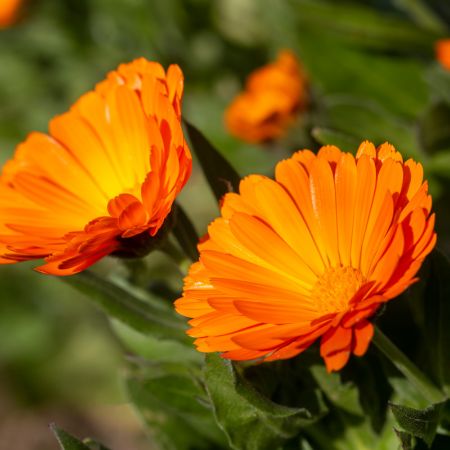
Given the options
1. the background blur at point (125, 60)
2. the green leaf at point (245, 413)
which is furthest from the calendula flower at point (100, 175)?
the background blur at point (125, 60)

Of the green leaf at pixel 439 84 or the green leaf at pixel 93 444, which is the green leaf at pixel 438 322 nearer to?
the green leaf at pixel 93 444

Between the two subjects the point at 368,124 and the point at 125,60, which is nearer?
the point at 368,124

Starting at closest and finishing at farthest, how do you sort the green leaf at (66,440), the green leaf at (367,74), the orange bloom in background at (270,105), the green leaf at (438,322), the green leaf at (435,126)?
the green leaf at (66,440)
the green leaf at (438,322)
the green leaf at (435,126)
the orange bloom in background at (270,105)
the green leaf at (367,74)

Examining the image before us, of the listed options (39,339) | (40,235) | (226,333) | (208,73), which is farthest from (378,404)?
(39,339)

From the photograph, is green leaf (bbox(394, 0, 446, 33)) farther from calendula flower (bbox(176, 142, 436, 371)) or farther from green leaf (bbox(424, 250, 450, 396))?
calendula flower (bbox(176, 142, 436, 371))

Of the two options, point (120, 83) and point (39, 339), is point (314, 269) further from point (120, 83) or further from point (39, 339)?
point (39, 339)

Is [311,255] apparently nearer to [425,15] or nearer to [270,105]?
[270,105]

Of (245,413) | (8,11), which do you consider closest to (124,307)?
(245,413)
